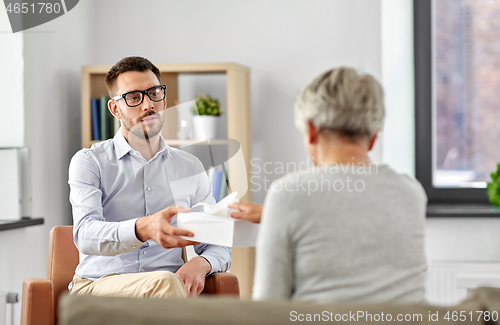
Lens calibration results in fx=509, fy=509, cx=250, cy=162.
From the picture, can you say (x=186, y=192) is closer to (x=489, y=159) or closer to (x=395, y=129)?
(x=395, y=129)

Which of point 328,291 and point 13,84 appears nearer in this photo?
point 328,291

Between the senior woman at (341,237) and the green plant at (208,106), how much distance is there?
1.89m

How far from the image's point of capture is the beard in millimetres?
1694

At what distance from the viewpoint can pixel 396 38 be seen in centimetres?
270

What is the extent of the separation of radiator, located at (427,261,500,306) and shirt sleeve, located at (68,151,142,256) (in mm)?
1518

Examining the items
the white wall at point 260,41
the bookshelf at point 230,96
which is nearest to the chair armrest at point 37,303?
the bookshelf at point 230,96

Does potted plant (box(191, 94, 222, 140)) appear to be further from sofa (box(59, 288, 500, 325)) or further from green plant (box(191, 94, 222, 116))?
sofa (box(59, 288, 500, 325))

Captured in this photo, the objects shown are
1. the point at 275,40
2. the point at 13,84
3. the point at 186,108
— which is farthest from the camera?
the point at 275,40

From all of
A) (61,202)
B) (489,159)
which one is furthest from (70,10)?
(489,159)

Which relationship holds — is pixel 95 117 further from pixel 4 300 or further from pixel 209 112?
pixel 4 300

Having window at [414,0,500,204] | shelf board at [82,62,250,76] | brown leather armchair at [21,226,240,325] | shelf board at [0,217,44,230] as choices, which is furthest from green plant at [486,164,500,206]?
shelf board at [0,217,44,230]

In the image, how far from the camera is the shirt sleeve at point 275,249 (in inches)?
31.9

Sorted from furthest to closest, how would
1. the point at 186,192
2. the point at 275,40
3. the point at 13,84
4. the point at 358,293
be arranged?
the point at 275,40 → the point at 13,84 → the point at 186,192 → the point at 358,293

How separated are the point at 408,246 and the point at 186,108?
145 centimetres
